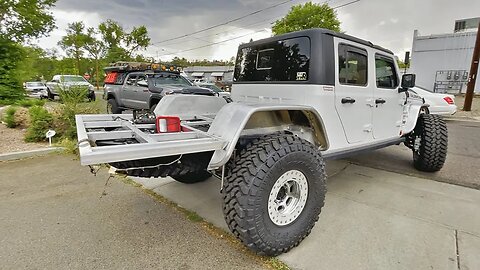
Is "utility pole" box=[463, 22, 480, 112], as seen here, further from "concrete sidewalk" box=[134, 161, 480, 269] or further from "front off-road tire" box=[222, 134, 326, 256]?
"front off-road tire" box=[222, 134, 326, 256]

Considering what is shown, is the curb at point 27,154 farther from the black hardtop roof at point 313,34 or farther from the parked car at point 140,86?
the black hardtop roof at point 313,34

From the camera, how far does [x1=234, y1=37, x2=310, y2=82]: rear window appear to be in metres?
2.84

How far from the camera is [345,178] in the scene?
4094 mm

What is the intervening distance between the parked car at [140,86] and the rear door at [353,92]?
5.13 meters

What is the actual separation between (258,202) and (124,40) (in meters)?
42.1

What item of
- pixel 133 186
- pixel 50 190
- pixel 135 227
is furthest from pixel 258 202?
pixel 50 190

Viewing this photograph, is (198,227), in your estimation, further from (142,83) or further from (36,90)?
(36,90)

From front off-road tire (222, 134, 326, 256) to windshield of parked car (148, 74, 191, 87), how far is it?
276 inches

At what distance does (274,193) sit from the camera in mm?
2189

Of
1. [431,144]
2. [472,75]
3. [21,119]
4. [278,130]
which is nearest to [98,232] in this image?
[278,130]

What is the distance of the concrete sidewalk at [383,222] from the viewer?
2.17 meters

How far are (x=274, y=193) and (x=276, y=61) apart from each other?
5.46 ft

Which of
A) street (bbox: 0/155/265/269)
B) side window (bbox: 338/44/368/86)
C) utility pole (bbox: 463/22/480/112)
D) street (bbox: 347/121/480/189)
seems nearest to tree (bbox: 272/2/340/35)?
utility pole (bbox: 463/22/480/112)

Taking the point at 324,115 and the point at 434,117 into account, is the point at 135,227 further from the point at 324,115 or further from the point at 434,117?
the point at 434,117
